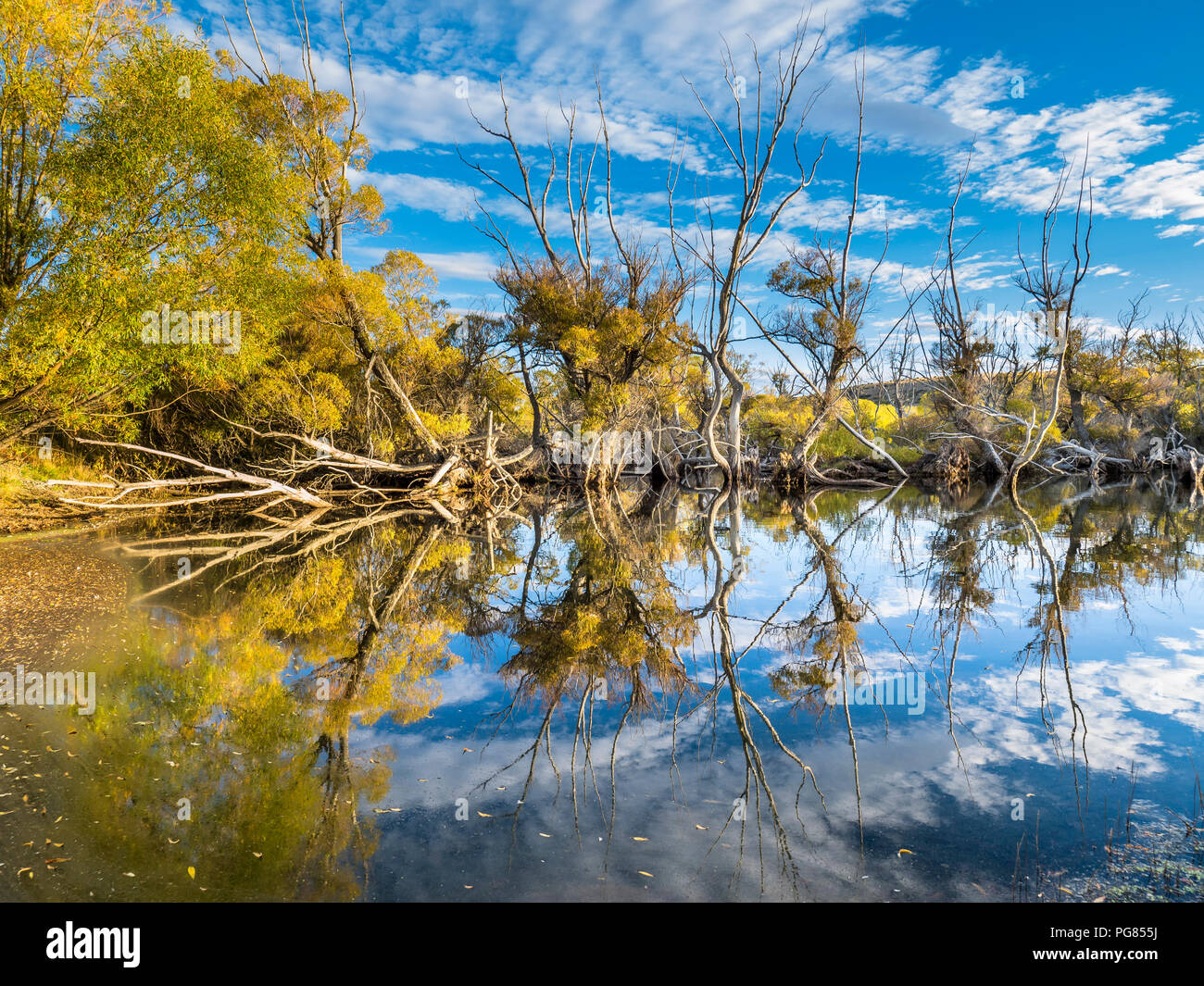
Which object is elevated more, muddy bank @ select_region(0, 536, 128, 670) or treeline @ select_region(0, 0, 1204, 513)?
treeline @ select_region(0, 0, 1204, 513)

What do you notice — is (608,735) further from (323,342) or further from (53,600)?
(323,342)

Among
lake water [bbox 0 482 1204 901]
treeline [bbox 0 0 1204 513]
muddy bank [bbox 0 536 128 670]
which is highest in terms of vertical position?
treeline [bbox 0 0 1204 513]

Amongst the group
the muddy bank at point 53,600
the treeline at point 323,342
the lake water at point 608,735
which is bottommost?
the lake water at point 608,735

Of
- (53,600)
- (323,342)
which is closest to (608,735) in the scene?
(53,600)

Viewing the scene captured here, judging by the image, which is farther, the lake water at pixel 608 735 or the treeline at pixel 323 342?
the treeline at pixel 323 342

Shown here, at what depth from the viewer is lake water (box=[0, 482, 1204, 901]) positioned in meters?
2.84

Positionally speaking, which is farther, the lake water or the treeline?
the treeline

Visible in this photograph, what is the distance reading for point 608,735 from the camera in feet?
14.1

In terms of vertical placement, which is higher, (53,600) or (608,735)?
(53,600)

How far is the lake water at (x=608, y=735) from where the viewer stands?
2844 mm

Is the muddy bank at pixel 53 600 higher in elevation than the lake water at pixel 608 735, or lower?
higher

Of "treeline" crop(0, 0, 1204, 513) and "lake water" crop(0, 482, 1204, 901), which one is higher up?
"treeline" crop(0, 0, 1204, 513)
